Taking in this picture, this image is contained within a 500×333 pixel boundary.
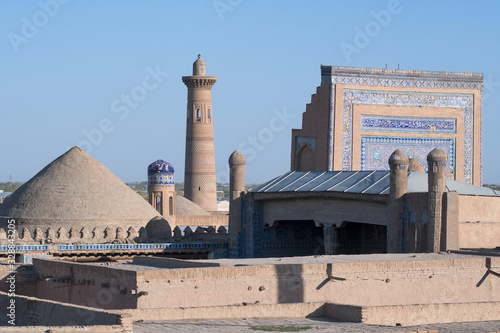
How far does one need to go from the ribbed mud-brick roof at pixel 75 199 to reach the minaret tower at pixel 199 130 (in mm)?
13539

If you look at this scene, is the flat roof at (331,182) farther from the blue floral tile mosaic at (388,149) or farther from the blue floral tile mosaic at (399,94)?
the blue floral tile mosaic at (388,149)

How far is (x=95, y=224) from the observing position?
1159 inches

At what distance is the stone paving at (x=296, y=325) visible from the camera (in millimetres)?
12922

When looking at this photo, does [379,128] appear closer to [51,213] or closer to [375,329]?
[51,213]

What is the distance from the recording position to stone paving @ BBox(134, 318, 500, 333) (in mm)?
12922

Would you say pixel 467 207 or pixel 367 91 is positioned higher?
pixel 367 91

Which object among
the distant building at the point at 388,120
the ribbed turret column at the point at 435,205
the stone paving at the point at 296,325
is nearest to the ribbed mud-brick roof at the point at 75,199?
the distant building at the point at 388,120

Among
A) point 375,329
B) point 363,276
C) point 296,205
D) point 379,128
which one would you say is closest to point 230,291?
point 363,276

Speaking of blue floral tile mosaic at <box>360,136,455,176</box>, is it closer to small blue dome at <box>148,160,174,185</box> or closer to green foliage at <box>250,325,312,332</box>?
small blue dome at <box>148,160,174,185</box>

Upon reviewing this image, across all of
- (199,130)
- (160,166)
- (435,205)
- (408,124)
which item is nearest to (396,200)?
(435,205)

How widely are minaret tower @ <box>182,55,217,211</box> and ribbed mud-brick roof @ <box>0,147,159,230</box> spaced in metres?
13.5

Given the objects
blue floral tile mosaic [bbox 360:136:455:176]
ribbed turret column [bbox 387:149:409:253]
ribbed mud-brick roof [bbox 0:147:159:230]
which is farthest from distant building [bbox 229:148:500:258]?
ribbed mud-brick roof [bbox 0:147:159:230]

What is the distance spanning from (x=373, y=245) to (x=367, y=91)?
15.3 feet

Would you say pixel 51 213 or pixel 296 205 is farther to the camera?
pixel 51 213
